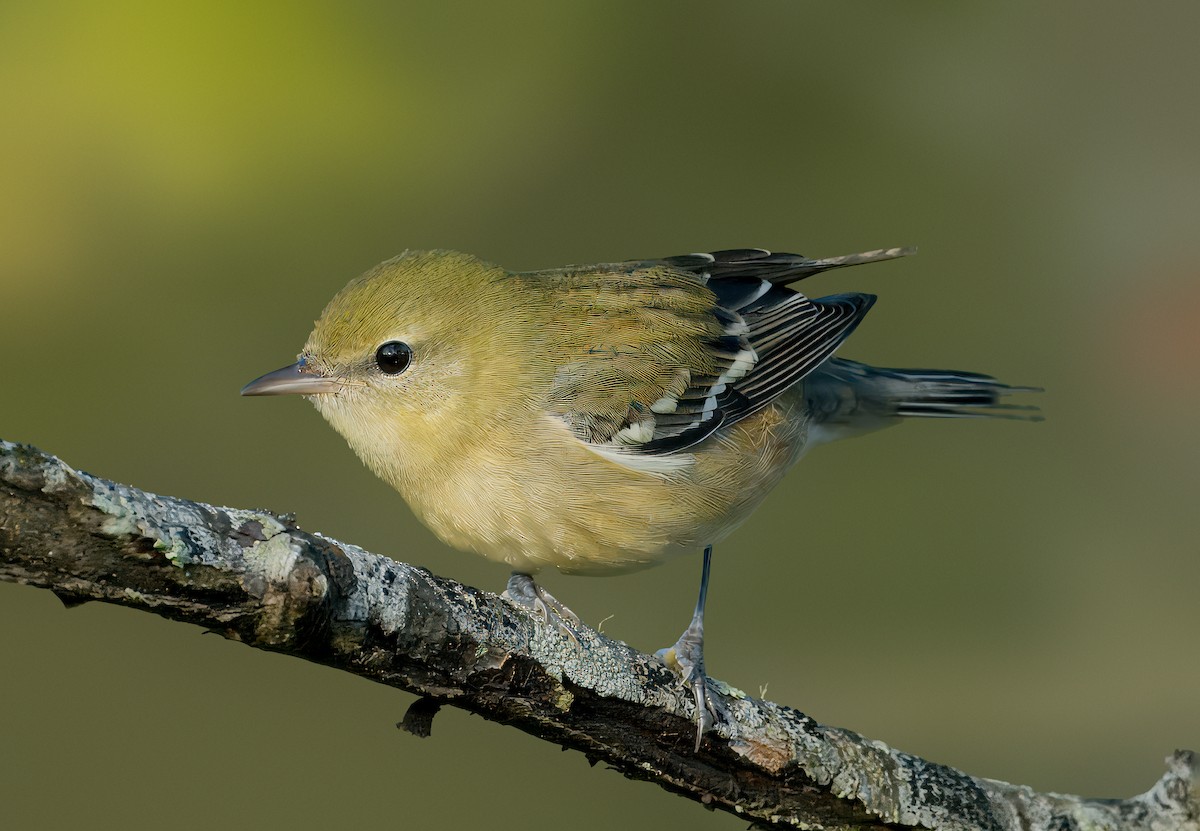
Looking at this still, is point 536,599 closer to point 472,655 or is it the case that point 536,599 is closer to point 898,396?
point 472,655

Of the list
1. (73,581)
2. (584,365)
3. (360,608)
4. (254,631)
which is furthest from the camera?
(584,365)

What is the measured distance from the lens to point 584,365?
2562 millimetres

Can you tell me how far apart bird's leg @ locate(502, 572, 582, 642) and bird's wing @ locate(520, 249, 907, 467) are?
369mm

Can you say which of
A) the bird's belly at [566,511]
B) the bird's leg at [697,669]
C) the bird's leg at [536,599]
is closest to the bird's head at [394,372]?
the bird's belly at [566,511]

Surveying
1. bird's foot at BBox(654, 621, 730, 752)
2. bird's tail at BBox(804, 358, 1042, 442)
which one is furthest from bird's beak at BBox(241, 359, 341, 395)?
bird's tail at BBox(804, 358, 1042, 442)

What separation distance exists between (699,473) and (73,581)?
1.61 metres

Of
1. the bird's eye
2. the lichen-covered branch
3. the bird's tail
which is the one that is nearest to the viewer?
the lichen-covered branch

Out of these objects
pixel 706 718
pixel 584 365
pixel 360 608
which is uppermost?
pixel 584 365

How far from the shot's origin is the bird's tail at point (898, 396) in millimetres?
3217

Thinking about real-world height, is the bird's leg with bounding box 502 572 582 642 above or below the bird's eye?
below

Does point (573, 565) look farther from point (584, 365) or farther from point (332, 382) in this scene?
point (332, 382)

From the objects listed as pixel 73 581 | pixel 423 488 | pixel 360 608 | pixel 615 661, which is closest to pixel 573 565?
pixel 423 488

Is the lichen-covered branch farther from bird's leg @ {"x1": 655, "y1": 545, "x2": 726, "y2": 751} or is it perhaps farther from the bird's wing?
the bird's wing

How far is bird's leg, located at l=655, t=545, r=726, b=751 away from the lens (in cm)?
196
